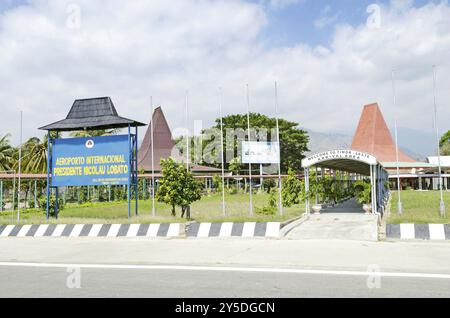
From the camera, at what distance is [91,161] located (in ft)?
57.5

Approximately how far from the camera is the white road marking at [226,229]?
13.1m

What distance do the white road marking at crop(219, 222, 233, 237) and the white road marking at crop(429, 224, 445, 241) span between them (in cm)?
537

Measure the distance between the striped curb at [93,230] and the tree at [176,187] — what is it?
323cm

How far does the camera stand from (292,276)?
24.8ft

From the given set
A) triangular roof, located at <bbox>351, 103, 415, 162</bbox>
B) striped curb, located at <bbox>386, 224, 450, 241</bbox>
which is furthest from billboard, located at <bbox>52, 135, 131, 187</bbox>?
triangular roof, located at <bbox>351, 103, 415, 162</bbox>

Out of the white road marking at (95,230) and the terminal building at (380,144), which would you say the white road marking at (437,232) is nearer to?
the white road marking at (95,230)

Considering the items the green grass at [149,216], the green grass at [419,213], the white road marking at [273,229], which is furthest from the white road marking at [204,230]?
the green grass at [419,213]

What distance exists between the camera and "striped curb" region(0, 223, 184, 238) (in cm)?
1370

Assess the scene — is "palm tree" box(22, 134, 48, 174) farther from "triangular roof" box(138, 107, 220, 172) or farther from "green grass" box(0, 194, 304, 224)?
"triangular roof" box(138, 107, 220, 172)

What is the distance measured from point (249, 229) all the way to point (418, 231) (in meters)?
4.53

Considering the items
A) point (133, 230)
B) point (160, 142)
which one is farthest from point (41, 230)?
point (160, 142)

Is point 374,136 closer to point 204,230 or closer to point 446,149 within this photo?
point 446,149

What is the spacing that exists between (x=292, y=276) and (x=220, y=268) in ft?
5.02
